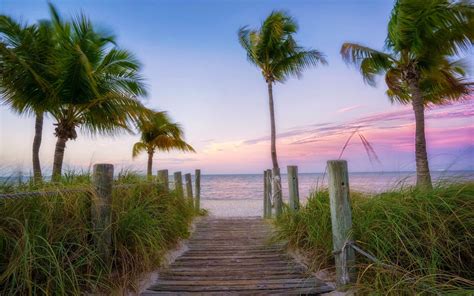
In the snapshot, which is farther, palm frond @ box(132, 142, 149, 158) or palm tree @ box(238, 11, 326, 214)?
palm frond @ box(132, 142, 149, 158)

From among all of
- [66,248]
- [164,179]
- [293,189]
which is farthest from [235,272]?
[164,179]

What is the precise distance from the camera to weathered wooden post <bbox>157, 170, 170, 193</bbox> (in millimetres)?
6852

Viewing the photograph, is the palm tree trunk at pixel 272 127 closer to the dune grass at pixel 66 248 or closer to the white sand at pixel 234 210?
the white sand at pixel 234 210

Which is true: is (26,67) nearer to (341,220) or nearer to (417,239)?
(341,220)

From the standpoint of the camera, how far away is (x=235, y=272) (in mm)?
4258

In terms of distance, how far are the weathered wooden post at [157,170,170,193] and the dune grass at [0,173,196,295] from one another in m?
2.30

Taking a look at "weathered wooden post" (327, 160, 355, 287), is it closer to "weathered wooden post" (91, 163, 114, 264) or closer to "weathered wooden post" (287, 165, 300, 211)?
"weathered wooden post" (91, 163, 114, 264)

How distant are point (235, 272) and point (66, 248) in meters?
2.09

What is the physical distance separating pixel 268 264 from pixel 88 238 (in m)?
2.43

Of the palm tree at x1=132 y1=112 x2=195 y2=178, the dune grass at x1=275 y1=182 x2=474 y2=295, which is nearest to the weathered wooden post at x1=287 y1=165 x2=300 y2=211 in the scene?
the dune grass at x1=275 y1=182 x2=474 y2=295

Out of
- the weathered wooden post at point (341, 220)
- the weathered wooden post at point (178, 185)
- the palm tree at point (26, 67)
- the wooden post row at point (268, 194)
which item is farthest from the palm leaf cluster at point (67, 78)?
the weathered wooden post at point (341, 220)

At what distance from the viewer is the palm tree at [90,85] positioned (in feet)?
27.8

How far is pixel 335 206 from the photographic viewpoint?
359 cm

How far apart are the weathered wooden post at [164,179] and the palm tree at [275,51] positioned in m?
5.19
